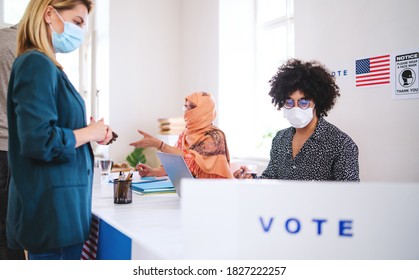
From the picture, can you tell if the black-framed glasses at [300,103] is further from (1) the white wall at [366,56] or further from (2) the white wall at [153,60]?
(2) the white wall at [153,60]

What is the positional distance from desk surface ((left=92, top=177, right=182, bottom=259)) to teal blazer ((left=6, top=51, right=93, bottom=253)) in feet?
0.52

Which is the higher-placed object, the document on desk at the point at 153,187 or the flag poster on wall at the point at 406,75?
the flag poster on wall at the point at 406,75

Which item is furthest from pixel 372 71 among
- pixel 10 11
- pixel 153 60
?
pixel 10 11

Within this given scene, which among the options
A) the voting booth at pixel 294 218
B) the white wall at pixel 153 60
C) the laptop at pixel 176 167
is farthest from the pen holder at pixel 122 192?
the white wall at pixel 153 60

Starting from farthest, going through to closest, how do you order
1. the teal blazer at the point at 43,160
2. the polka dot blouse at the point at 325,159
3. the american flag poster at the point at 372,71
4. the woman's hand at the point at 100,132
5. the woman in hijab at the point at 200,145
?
the american flag poster at the point at 372,71 < the woman in hijab at the point at 200,145 < the polka dot blouse at the point at 325,159 < the woman's hand at the point at 100,132 < the teal blazer at the point at 43,160

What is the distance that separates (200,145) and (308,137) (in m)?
0.63

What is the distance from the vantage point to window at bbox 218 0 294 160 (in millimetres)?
3650

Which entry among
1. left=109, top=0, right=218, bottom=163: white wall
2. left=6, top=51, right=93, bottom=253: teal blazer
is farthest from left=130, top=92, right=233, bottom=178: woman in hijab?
left=109, top=0, right=218, bottom=163: white wall

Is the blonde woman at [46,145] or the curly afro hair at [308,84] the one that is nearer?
the blonde woman at [46,145]

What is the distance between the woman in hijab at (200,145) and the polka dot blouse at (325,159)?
0.41m

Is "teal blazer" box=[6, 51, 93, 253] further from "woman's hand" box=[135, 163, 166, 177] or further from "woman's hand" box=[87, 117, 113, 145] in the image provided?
"woman's hand" box=[135, 163, 166, 177]

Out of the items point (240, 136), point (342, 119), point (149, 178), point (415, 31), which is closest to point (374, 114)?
point (342, 119)

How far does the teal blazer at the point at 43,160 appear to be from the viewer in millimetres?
912

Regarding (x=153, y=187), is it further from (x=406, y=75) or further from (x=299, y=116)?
(x=406, y=75)
